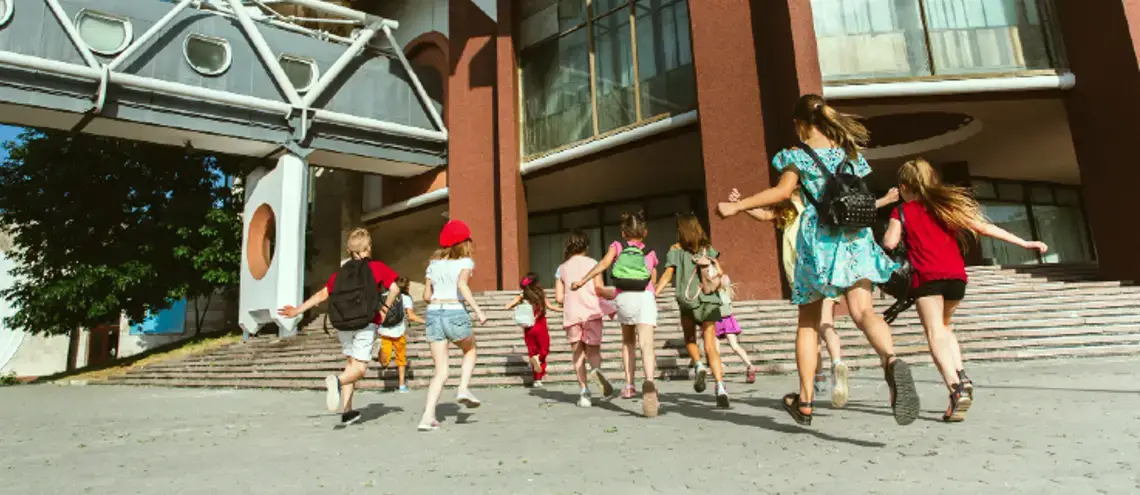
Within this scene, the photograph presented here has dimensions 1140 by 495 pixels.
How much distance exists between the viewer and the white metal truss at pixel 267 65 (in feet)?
43.8

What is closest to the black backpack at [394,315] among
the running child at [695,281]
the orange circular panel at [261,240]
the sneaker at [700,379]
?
the running child at [695,281]

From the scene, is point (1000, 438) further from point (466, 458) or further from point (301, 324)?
point (301, 324)

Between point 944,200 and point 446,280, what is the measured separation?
11.7ft

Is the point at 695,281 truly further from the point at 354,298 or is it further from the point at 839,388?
the point at 354,298

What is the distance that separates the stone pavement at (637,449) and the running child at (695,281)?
21.7 inches

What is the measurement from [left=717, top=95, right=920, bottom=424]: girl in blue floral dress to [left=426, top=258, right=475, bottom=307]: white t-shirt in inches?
90.8

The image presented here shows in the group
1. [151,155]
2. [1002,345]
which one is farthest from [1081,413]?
[151,155]

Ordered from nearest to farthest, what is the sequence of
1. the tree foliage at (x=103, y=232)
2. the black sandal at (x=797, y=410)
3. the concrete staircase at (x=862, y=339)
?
the black sandal at (x=797, y=410) → the concrete staircase at (x=862, y=339) → the tree foliage at (x=103, y=232)

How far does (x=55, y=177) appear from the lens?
16.8 meters

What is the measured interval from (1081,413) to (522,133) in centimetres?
1388

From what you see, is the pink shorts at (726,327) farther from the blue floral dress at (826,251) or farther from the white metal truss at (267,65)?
the white metal truss at (267,65)

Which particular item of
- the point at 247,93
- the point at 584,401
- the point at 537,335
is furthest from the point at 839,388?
the point at 247,93

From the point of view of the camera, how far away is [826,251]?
10.7 ft

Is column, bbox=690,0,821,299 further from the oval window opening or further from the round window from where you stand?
the round window
